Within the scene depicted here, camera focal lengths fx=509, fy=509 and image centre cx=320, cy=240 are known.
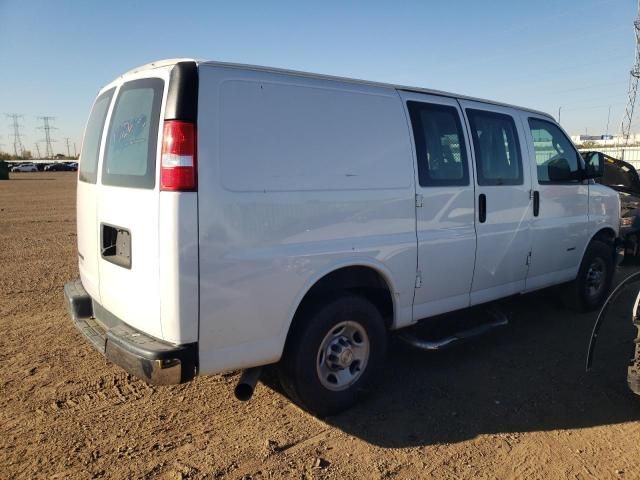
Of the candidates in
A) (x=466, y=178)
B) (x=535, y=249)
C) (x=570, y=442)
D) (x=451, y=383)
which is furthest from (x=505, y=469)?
(x=535, y=249)

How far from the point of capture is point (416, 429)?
350 centimetres

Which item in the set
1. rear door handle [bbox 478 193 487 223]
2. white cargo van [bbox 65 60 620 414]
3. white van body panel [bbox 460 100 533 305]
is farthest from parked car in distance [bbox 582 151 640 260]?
rear door handle [bbox 478 193 487 223]

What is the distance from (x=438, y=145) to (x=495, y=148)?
880 mm

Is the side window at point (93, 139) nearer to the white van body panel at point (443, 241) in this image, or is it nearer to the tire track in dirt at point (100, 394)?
the tire track in dirt at point (100, 394)

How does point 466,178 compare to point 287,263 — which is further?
point 466,178

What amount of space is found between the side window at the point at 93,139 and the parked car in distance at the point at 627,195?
7.71 m

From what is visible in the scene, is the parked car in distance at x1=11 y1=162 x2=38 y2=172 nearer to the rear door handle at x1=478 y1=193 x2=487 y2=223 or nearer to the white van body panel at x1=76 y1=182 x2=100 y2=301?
the white van body panel at x1=76 y1=182 x2=100 y2=301

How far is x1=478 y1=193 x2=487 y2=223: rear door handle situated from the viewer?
442cm

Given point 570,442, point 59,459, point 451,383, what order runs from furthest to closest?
point 451,383 < point 570,442 < point 59,459

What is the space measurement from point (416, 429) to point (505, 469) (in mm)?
627

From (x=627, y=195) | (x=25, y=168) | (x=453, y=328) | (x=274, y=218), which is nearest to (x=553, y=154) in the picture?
(x=453, y=328)

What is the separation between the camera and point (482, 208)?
14.6ft

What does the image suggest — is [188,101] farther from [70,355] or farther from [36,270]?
[36,270]

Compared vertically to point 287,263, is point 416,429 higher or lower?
lower
